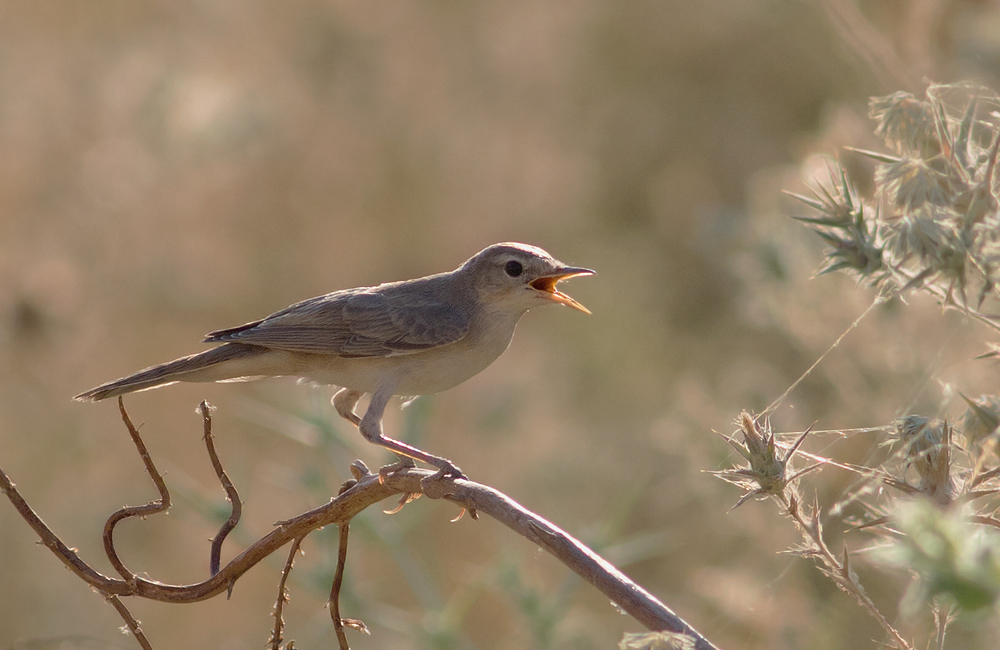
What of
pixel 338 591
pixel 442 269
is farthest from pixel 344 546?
pixel 442 269

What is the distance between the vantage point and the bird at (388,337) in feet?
12.8

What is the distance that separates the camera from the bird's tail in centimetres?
335

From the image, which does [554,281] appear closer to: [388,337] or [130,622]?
[388,337]

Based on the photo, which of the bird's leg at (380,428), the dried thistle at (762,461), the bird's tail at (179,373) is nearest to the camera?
the dried thistle at (762,461)

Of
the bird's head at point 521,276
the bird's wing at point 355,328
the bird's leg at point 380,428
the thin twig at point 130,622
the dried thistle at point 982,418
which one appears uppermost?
the bird's head at point 521,276

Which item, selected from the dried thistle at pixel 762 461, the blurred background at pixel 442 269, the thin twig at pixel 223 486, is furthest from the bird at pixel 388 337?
the dried thistle at pixel 762 461

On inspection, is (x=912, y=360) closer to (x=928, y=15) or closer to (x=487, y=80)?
(x=928, y=15)

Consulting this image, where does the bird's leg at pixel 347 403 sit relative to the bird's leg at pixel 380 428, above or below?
above

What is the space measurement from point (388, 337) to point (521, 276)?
62cm

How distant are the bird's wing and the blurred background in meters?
0.32

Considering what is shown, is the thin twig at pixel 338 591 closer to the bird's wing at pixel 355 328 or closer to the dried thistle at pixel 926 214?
the dried thistle at pixel 926 214

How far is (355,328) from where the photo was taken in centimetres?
411

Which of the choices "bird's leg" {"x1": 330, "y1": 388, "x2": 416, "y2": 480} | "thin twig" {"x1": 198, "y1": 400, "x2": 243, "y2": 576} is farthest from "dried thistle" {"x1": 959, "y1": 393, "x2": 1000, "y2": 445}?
"bird's leg" {"x1": 330, "y1": 388, "x2": 416, "y2": 480}

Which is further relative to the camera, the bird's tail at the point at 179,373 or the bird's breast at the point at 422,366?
the bird's breast at the point at 422,366
